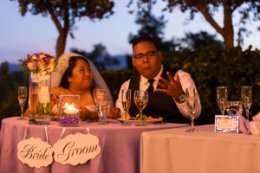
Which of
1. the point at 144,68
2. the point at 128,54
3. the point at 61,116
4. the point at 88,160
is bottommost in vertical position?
the point at 88,160

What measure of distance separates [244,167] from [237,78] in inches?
189

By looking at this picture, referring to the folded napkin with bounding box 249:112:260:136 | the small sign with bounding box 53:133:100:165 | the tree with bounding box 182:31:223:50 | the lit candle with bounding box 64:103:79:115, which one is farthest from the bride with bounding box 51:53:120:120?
the tree with bounding box 182:31:223:50

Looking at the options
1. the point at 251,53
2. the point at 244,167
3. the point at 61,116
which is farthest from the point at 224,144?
the point at 251,53

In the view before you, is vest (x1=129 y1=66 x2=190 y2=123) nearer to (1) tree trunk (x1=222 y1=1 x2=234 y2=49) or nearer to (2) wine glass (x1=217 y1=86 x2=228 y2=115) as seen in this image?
(2) wine glass (x1=217 y1=86 x2=228 y2=115)

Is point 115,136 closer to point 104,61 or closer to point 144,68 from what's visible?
point 144,68

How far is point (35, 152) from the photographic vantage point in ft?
14.2

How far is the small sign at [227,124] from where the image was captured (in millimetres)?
3594

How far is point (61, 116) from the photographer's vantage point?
4434 millimetres

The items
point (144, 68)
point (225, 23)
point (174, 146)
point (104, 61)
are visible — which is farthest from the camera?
point (104, 61)

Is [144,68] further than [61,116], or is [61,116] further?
[144,68]

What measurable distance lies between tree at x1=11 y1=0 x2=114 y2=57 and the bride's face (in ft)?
27.5

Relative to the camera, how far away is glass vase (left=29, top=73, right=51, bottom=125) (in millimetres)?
4625

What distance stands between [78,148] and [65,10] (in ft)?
36.2

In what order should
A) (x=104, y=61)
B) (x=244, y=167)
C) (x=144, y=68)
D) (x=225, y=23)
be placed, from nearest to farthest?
(x=244, y=167) < (x=144, y=68) < (x=225, y=23) < (x=104, y=61)
